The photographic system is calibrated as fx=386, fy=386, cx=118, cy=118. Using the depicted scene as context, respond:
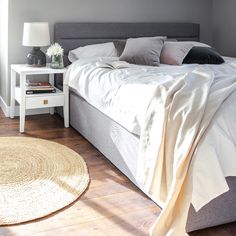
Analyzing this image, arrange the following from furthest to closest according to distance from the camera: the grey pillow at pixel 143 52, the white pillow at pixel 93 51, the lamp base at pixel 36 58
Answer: the white pillow at pixel 93 51 < the lamp base at pixel 36 58 < the grey pillow at pixel 143 52

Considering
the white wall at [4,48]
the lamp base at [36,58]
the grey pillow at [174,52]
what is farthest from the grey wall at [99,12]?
the grey pillow at [174,52]

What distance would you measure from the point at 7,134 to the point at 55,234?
174 cm

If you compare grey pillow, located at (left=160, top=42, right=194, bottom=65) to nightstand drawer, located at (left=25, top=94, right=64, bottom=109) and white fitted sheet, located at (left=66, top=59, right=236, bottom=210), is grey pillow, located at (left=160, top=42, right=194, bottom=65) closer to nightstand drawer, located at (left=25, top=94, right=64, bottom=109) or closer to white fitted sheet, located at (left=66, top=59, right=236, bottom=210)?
white fitted sheet, located at (left=66, top=59, right=236, bottom=210)

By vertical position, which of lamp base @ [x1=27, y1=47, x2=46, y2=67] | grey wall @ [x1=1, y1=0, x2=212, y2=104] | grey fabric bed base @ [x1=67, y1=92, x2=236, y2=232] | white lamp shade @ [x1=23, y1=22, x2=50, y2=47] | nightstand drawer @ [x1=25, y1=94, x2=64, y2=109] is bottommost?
grey fabric bed base @ [x1=67, y1=92, x2=236, y2=232]

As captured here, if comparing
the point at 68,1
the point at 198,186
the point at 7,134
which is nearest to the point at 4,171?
the point at 7,134

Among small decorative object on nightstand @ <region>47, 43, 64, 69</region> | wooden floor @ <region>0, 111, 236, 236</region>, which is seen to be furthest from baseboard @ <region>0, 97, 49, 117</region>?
wooden floor @ <region>0, 111, 236, 236</region>

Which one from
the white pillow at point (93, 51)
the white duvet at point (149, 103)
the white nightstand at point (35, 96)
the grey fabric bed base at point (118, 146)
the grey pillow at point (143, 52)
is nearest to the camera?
the white duvet at point (149, 103)

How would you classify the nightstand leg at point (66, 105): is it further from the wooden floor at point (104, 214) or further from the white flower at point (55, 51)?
the wooden floor at point (104, 214)

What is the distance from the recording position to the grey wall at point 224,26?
4812mm

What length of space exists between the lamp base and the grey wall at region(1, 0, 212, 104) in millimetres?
278

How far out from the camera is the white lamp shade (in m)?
3.67

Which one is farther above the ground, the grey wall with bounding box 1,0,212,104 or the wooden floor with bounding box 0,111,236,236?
the grey wall with bounding box 1,0,212,104

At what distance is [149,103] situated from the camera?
90.1 inches

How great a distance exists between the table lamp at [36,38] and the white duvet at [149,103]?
367 mm
